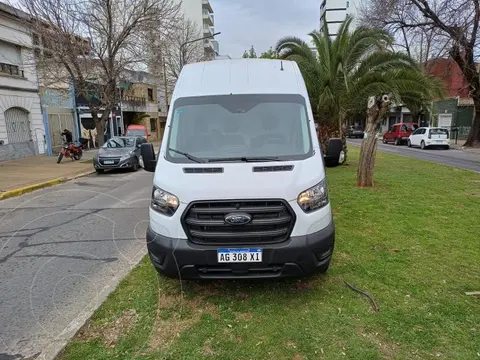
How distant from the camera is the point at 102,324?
3.13m

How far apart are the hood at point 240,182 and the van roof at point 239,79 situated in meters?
1.19

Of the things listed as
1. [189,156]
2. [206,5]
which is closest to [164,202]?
[189,156]

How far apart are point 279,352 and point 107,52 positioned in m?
16.2

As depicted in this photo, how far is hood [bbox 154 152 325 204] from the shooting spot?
3.08 metres

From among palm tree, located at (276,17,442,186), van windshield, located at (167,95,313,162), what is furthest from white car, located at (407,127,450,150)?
van windshield, located at (167,95,313,162)

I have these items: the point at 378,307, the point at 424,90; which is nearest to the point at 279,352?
→ the point at 378,307

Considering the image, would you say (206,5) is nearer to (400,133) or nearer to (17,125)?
(400,133)

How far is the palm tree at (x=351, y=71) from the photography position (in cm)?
1074

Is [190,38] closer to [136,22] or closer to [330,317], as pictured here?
[136,22]

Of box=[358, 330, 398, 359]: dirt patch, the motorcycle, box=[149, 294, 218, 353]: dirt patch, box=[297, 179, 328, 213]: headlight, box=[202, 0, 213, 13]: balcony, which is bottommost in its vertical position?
box=[149, 294, 218, 353]: dirt patch

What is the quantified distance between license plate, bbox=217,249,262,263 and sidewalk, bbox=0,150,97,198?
9.10 metres

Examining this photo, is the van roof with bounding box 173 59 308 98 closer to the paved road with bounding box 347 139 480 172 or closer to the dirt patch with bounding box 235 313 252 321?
the dirt patch with bounding box 235 313 252 321

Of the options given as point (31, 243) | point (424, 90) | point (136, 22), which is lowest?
point (31, 243)

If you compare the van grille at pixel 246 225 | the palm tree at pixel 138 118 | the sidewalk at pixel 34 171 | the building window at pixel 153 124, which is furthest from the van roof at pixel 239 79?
the building window at pixel 153 124
